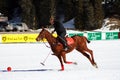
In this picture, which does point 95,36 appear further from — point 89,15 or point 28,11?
point 28,11

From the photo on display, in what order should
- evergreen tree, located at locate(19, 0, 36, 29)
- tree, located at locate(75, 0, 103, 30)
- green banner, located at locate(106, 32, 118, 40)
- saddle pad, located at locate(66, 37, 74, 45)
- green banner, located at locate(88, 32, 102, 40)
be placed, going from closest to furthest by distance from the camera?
1. saddle pad, located at locate(66, 37, 74, 45)
2. green banner, located at locate(88, 32, 102, 40)
3. green banner, located at locate(106, 32, 118, 40)
4. tree, located at locate(75, 0, 103, 30)
5. evergreen tree, located at locate(19, 0, 36, 29)

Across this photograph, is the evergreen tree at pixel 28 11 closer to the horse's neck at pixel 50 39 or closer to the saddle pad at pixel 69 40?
the saddle pad at pixel 69 40

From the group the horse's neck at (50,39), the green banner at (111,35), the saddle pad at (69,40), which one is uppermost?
the horse's neck at (50,39)

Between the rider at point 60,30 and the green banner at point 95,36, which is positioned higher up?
the rider at point 60,30

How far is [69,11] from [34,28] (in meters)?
5.84

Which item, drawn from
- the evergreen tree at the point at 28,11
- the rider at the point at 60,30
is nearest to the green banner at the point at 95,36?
the evergreen tree at the point at 28,11

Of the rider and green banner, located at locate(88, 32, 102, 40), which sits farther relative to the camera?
green banner, located at locate(88, 32, 102, 40)

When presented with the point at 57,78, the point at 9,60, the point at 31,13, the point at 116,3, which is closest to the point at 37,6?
the point at 31,13

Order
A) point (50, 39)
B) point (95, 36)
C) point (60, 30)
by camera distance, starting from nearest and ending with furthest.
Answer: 1. point (60, 30)
2. point (50, 39)
3. point (95, 36)

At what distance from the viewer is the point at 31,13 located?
58875 mm

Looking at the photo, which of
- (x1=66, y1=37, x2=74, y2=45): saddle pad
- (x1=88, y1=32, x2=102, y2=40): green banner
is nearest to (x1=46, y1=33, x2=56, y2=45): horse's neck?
(x1=66, y1=37, x2=74, y2=45): saddle pad

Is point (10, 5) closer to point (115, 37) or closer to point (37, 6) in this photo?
point (37, 6)

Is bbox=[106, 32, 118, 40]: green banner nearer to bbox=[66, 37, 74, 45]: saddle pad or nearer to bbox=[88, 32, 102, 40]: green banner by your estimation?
bbox=[88, 32, 102, 40]: green banner

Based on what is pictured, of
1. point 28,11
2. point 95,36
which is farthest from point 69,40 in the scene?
point 28,11
